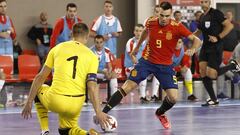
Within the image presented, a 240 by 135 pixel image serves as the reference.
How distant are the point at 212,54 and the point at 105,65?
2452 mm

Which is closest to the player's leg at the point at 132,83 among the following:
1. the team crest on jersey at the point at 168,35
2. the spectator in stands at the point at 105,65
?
the team crest on jersey at the point at 168,35

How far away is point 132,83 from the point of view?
1084cm

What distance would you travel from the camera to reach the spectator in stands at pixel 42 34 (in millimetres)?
18547

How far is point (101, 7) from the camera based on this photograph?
20438 millimetres

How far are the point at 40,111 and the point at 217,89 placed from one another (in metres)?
9.29

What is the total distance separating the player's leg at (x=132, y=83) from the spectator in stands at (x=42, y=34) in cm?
777

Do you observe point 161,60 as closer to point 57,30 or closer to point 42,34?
point 57,30

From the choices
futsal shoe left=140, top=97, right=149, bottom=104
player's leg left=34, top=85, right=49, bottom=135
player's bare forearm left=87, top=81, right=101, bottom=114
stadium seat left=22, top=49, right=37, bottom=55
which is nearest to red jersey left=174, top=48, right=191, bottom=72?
futsal shoe left=140, top=97, right=149, bottom=104

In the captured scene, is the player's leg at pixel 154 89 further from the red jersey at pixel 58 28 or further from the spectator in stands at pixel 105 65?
the red jersey at pixel 58 28

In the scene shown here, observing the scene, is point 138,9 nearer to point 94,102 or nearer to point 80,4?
point 80,4

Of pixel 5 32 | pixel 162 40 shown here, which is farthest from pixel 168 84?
pixel 5 32

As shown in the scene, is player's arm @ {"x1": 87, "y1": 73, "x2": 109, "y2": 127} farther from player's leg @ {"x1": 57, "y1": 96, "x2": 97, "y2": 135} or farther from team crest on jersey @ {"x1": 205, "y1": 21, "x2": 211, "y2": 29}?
team crest on jersey @ {"x1": 205, "y1": 21, "x2": 211, "y2": 29}

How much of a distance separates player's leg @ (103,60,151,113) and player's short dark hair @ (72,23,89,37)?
2.79 meters

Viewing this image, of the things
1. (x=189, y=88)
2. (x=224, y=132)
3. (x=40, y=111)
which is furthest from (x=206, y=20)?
(x=40, y=111)
